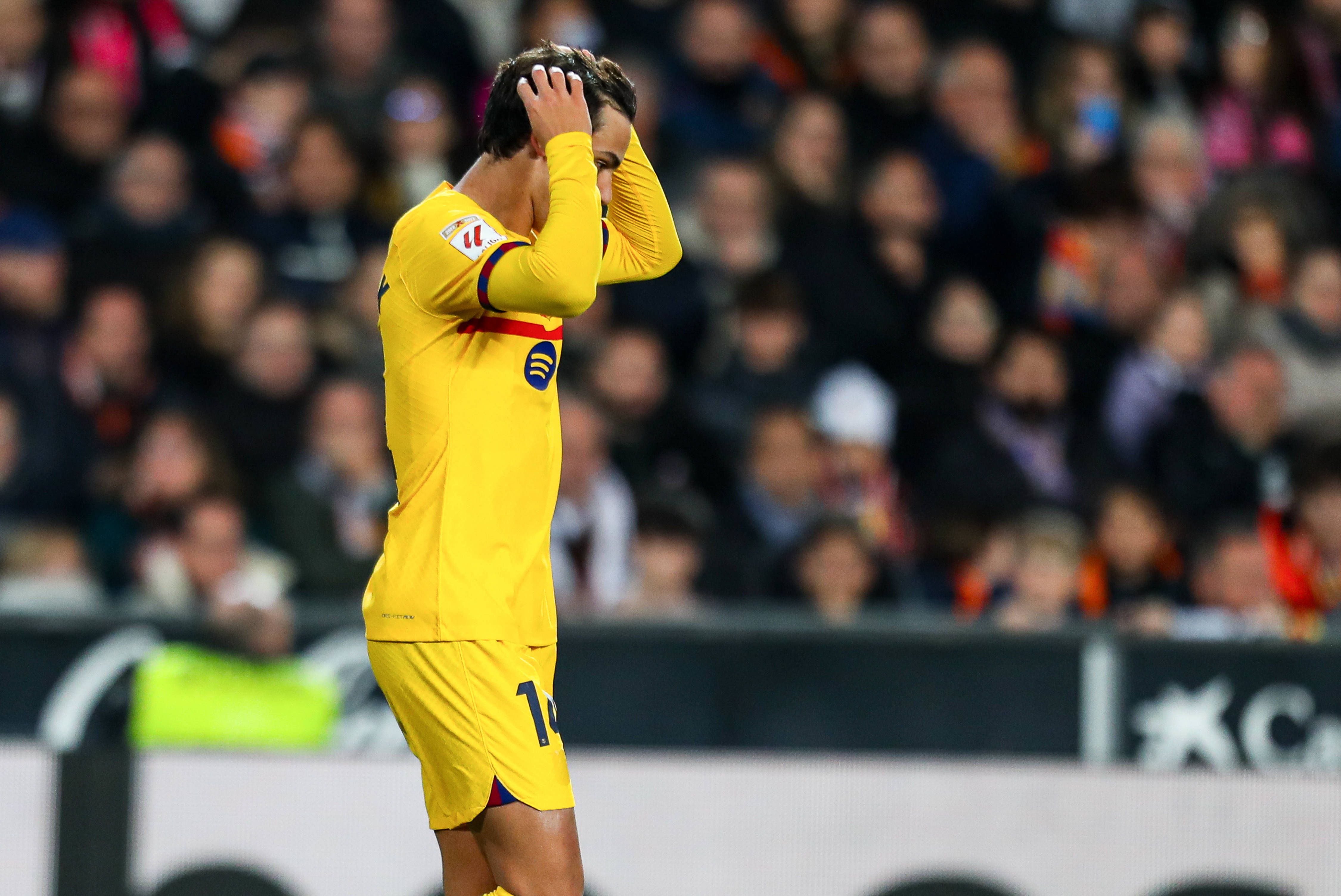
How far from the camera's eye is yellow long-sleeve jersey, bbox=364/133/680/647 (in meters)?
3.86

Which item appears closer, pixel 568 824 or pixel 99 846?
pixel 568 824

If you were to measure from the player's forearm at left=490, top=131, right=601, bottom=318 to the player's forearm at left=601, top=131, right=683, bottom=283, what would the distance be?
575 mm

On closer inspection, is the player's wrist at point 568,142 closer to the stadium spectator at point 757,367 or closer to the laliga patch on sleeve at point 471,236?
the laliga patch on sleeve at point 471,236

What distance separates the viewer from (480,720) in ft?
12.7

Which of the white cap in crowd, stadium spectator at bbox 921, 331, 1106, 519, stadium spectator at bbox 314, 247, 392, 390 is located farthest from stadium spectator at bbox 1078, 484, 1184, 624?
stadium spectator at bbox 314, 247, 392, 390

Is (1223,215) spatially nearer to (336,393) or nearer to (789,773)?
(336,393)

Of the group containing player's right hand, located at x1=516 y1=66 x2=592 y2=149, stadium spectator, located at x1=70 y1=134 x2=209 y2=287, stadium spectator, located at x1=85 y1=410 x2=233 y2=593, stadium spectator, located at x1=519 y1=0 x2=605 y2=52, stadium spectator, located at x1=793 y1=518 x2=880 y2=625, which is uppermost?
stadium spectator, located at x1=519 y1=0 x2=605 y2=52

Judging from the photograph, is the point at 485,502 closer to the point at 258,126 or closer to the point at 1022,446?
the point at 1022,446

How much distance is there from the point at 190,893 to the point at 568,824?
1926 millimetres

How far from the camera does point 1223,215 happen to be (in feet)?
30.2

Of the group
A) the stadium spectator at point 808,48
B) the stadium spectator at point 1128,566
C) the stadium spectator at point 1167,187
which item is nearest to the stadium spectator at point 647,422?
the stadium spectator at point 1128,566

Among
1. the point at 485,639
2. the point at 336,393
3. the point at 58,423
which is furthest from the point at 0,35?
the point at 485,639

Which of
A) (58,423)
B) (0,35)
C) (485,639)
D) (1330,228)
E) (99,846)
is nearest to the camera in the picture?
(485,639)

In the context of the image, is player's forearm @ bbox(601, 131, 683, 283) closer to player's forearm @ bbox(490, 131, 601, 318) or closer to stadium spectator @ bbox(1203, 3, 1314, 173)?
player's forearm @ bbox(490, 131, 601, 318)
